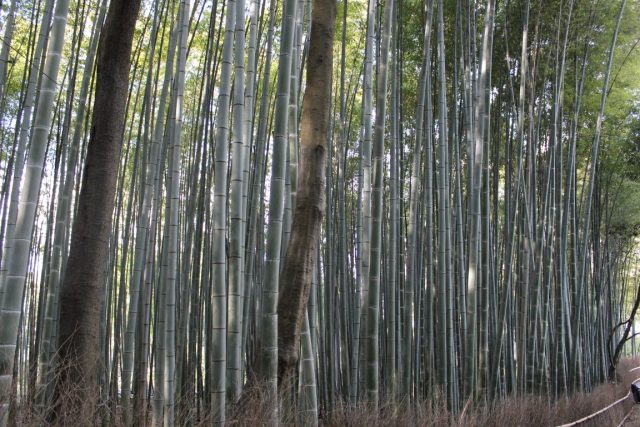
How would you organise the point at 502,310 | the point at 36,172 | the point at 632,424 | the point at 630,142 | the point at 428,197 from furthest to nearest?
the point at 630,142 < the point at 632,424 < the point at 502,310 < the point at 428,197 < the point at 36,172

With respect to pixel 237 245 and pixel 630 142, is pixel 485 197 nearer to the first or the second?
pixel 237 245

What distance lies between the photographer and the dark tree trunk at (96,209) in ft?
8.53

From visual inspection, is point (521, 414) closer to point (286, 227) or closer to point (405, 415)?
point (405, 415)

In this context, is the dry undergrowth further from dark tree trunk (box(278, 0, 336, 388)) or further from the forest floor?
dark tree trunk (box(278, 0, 336, 388))

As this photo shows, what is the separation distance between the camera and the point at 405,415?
9.68 feet

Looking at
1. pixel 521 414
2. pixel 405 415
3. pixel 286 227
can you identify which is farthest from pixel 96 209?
pixel 521 414

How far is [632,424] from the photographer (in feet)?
18.6

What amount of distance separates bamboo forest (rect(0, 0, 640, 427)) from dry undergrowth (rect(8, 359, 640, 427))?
19 millimetres

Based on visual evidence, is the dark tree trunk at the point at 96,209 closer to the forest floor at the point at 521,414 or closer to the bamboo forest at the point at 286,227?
the bamboo forest at the point at 286,227

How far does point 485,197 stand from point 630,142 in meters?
4.48

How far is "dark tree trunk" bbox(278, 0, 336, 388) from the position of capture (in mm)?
2463

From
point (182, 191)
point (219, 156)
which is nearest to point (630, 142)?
point (182, 191)

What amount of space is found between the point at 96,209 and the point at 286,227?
901mm

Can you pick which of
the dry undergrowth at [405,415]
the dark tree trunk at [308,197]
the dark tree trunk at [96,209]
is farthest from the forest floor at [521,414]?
the dark tree trunk at [96,209]
